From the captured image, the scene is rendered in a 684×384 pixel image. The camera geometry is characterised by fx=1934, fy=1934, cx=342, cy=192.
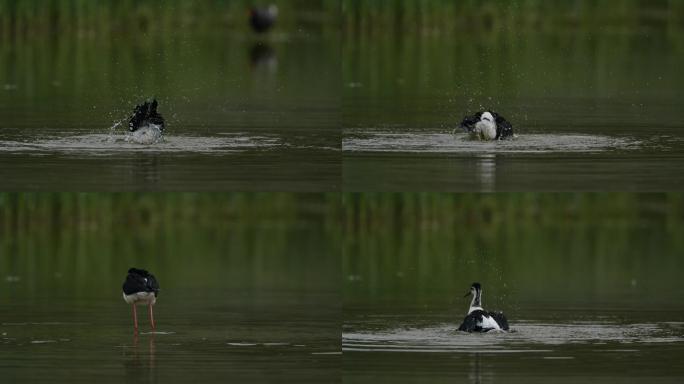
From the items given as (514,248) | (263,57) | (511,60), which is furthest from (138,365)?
(511,60)

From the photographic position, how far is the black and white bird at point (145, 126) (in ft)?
53.8

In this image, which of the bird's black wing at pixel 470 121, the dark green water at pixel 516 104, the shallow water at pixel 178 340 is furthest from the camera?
the bird's black wing at pixel 470 121

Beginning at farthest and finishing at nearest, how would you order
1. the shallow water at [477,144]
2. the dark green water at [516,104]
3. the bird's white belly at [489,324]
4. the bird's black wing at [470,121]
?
the bird's black wing at [470,121] < the shallow water at [477,144] < the bird's white belly at [489,324] < the dark green water at [516,104]

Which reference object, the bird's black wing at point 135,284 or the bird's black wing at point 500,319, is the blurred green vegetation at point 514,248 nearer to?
the bird's black wing at point 500,319

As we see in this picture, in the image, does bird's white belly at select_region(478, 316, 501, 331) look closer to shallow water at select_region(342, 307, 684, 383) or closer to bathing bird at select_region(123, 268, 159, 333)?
shallow water at select_region(342, 307, 684, 383)

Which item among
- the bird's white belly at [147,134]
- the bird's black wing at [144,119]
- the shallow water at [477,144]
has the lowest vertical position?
the shallow water at [477,144]

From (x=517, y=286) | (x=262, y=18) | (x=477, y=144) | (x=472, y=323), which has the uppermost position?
(x=262, y=18)

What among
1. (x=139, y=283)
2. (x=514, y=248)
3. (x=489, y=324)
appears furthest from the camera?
(x=514, y=248)

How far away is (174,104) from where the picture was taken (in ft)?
63.0

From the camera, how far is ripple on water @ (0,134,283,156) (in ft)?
52.4

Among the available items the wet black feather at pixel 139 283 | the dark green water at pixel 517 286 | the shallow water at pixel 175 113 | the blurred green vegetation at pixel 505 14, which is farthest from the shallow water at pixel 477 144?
the blurred green vegetation at pixel 505 14

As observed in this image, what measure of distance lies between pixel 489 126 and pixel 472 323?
2.09 metres

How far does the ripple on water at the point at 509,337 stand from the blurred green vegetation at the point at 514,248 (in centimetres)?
183

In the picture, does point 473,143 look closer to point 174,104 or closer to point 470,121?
point 470,121
